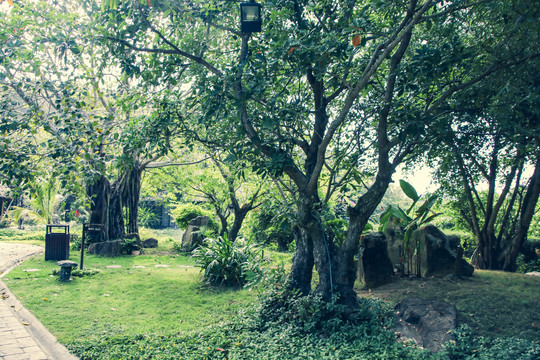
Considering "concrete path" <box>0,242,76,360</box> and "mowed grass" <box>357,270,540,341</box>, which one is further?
"mowed grass" <box>357,270,540,341</box>

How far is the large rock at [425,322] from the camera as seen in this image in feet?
14.9

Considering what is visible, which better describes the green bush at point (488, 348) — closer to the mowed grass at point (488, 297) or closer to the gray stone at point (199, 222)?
the mowed grass at point (488, 297)

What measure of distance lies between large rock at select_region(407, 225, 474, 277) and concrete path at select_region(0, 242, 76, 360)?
5325 millimetres

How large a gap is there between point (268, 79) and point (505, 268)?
240 inches

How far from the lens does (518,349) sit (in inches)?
157

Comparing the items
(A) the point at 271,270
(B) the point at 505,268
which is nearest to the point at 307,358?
(A) the point at 271,270

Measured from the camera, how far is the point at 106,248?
1260 cm

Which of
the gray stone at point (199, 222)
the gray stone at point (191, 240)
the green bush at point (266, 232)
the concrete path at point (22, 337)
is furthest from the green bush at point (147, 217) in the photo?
the concrete path at point (22, 337)

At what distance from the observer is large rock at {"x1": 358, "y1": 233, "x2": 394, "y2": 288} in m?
6.54

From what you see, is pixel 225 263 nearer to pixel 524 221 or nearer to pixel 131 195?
pixel 524 221

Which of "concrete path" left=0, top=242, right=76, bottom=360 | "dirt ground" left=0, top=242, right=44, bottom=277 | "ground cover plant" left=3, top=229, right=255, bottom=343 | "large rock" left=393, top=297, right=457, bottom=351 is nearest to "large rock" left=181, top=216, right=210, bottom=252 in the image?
"ground cover plant" left=3, top=229, right=255, bottom=343

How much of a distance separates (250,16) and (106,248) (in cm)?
1013

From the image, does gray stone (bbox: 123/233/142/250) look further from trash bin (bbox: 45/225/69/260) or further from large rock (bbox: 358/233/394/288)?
large rock (bbox: 358/233/394/288)

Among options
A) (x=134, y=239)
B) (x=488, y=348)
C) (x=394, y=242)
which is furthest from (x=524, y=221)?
(x=134, y=239)
